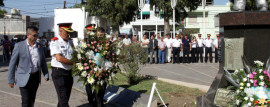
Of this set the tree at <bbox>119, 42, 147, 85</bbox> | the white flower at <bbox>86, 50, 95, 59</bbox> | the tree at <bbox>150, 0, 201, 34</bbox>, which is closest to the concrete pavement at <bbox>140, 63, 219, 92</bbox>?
the tree at <bbox>119, 42, 147, 85</bbox>

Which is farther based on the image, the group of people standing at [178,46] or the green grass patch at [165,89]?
the group of people standing at [178,46]

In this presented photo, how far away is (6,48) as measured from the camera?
20.9 metres

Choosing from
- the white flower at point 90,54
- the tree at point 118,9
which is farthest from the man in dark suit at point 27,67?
the tree at point 118,9

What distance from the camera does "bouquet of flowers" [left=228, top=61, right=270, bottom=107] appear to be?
14.2 ft

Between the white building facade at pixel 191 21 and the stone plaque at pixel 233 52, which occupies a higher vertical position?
the white building facade at pixel 191 21

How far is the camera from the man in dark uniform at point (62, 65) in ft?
17.6

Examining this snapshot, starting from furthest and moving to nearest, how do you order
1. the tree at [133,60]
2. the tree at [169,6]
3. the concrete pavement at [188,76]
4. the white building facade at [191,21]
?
1. the white building facade at [191,21]
2. the tree at [169,6]
3. the tree at [133,60]
4. the concrete pavement at [188,76]

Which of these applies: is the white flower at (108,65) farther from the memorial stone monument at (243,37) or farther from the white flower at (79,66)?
the memorial stone monument at (243,37)

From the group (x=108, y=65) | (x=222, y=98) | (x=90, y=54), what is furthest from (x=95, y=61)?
(x=222, y=98)

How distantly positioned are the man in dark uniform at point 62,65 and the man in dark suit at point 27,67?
0.38 m

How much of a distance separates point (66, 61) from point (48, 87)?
15.1 ft

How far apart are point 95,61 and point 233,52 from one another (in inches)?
106

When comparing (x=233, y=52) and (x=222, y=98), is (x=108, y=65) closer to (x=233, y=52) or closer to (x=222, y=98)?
(x=222, y=98)

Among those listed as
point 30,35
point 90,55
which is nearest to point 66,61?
point 90,55
